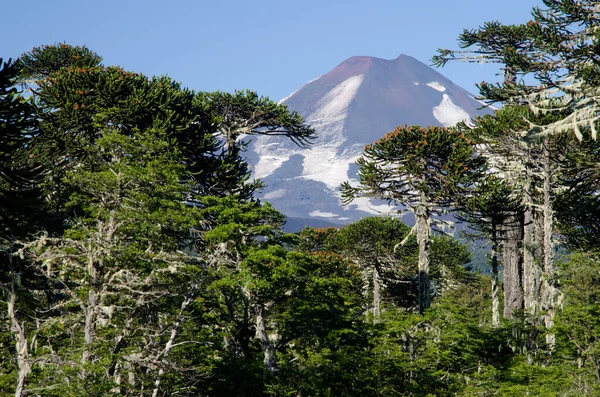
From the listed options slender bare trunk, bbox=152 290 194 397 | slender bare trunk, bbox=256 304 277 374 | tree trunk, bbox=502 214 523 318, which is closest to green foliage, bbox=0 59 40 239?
slender bare trunk, bbox=152 290 194 397

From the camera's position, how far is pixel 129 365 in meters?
13.6

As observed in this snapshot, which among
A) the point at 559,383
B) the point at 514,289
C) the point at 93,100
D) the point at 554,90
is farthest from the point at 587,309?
the point at 93,100

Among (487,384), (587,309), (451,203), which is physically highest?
(451,203)

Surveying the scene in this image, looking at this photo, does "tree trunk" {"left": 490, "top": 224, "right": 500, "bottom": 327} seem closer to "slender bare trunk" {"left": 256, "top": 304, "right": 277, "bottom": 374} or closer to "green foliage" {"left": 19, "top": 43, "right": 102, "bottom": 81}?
"slender bare trunk" {"left": 256, "top": 304, "right": 277, "bottom": 374}

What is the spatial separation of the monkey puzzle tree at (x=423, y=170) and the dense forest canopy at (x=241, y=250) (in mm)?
114

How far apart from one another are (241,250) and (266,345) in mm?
3113

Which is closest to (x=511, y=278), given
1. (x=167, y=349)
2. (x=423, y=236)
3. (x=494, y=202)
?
(x=494, y=202)

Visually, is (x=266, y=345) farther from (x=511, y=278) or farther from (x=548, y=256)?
(x=511, y=278)

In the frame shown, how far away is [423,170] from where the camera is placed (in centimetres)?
3225

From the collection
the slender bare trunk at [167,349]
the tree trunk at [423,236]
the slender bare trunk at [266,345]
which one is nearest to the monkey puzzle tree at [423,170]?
the tree trunk at [423,236]

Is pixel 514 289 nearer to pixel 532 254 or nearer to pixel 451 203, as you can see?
pixel 532 254

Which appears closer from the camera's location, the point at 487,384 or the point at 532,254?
the point at 487,384

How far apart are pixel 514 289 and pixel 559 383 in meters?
13.4

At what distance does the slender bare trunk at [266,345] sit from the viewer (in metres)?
19.2
